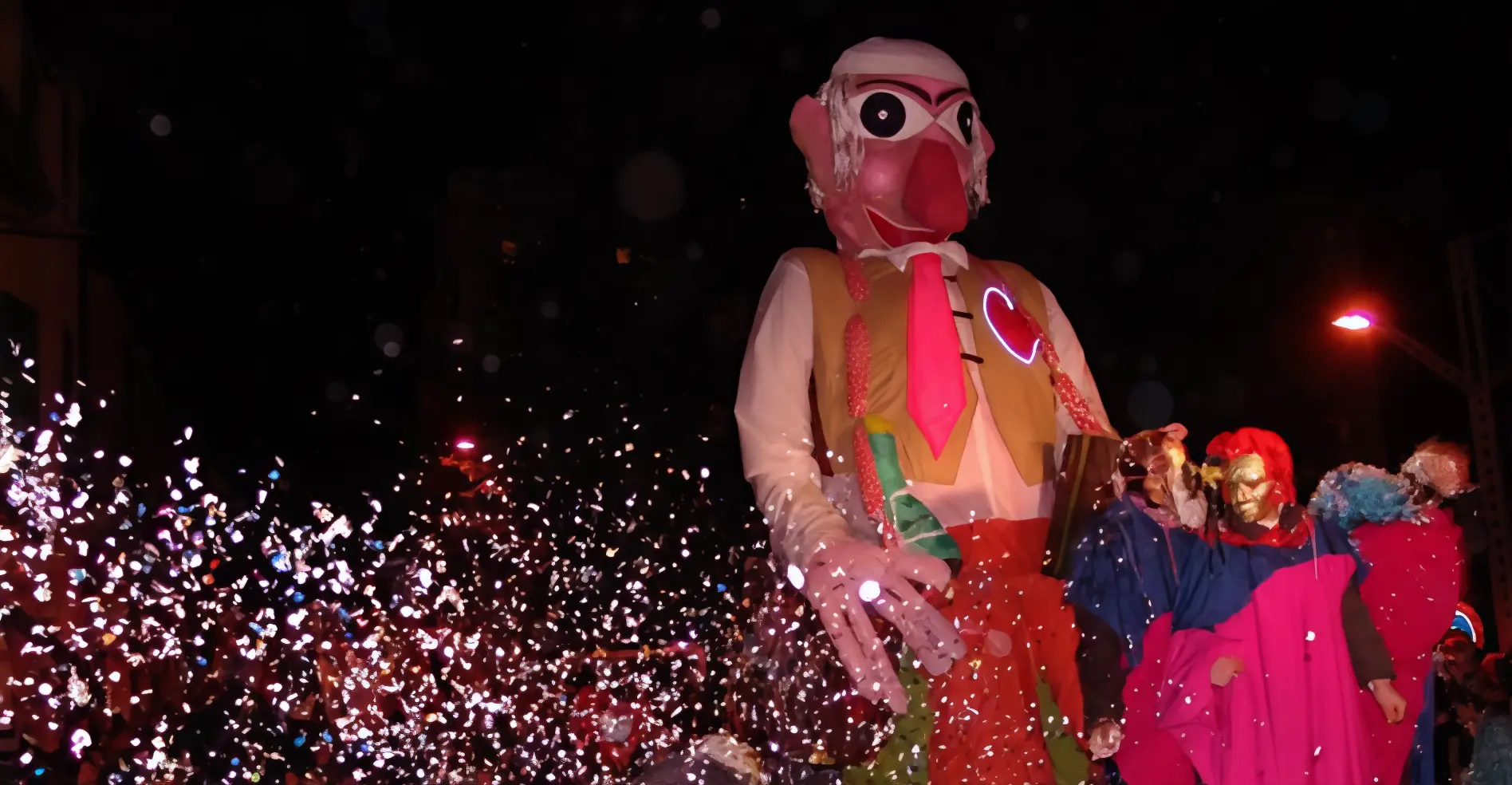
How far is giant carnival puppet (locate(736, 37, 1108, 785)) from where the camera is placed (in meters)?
1.54

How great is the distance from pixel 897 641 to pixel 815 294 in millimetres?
491

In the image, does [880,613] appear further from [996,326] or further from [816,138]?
[816,138]

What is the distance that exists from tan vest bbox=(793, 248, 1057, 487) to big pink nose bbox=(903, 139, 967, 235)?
93 mm

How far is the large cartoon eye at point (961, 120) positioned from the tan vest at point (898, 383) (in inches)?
8.2

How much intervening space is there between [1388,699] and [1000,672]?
861 mm

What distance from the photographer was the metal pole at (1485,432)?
3.86 meters

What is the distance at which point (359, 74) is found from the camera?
224 centimetres

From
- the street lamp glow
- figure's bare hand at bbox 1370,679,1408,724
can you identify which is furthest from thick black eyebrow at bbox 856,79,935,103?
the street lamp glow

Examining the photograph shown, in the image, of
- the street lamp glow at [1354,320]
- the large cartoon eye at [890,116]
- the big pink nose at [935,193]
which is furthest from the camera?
the street lamp glow at [1354,320]

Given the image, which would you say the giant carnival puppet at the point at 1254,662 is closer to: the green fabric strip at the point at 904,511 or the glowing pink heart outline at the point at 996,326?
the glowing pink heart outline at the point at 996,326

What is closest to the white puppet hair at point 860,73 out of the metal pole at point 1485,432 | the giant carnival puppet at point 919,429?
the giant carnival puppet at point 919,429

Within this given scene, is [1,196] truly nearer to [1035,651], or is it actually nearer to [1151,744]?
[1035,651]

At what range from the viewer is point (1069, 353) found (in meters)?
1.93

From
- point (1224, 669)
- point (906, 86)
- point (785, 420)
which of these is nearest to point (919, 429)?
point (785, 420)
